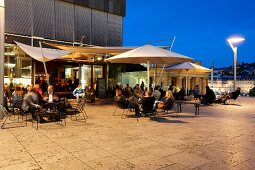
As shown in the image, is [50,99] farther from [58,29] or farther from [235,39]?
[235,39]

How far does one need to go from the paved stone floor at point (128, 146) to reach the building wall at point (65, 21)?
9321mm

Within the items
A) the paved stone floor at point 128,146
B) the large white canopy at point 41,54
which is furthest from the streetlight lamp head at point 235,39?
the large white canopy at point 41,54

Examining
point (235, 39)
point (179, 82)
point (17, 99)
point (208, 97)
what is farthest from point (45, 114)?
point (179, 82)

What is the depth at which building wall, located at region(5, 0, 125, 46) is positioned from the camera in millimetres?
15125

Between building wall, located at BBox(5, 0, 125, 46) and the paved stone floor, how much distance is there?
30.6ft

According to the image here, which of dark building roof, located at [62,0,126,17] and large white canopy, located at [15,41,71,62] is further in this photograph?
dark building roof, located at [62,0,126,17]

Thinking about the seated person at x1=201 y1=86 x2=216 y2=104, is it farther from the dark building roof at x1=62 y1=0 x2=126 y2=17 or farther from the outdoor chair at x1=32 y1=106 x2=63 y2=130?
the dark building roof at x1=62 y1=0 x2=126 y2=17

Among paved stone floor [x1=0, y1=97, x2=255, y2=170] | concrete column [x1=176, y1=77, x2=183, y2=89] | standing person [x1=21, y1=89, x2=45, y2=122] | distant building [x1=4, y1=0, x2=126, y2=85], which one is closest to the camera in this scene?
paved stone floor [x1=0, y1=97, x2=255, y2=170]

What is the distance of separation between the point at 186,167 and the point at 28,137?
12.2 ft

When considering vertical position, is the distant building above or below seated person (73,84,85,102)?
above

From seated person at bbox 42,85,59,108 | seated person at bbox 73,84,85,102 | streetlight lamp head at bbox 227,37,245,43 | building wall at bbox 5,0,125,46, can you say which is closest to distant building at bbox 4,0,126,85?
building wall at bbox 5,0,125,46

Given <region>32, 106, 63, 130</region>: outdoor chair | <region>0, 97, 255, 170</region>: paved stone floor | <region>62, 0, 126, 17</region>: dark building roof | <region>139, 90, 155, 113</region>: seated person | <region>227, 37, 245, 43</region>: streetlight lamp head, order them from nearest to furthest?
<region>0, 97, 255, 170</region>: paved stone floor, <region>32, 106, 63, 130</region>: outdoor chair, <region>139, 90, 155, 113</region>: seated person, <region>227, 37, 245, 43</region>: streetlight lamp head, <region>62, 0, 126, 17</region>: dark building roof

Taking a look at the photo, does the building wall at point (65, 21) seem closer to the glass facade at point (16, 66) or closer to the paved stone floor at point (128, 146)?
the glass facade at point (16, 66)

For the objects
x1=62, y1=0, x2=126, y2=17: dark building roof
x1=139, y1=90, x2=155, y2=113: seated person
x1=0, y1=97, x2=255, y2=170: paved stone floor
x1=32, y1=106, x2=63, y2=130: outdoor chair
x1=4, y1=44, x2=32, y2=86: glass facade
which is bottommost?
x1=0, y1=97, x2=255, y2=170: paved stone floor
